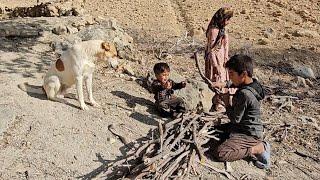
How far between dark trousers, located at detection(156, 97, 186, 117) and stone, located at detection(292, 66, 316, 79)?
2659 mm

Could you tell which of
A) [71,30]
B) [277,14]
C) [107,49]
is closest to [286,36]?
[277,14]

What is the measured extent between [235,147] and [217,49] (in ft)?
4.71

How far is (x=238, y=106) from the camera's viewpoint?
188 inches

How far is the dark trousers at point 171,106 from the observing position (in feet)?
18.5

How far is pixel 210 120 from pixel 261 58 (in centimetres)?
313

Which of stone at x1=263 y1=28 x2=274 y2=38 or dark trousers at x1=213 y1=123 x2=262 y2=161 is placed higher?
stone at x1=263 y1=28 x2=274 y2=38

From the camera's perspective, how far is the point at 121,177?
177 inches

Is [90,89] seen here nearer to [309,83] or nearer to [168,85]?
[168,85]

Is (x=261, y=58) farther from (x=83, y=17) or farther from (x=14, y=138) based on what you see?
(x=14, y=138)

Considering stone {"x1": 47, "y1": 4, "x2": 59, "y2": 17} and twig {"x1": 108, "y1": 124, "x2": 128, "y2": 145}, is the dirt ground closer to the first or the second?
twig {"x1": 108, "y1": 124, "x2": 128, "y2": 145}

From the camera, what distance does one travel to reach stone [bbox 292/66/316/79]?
7570mm

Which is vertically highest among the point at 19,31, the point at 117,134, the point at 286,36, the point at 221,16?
the point at 221,16

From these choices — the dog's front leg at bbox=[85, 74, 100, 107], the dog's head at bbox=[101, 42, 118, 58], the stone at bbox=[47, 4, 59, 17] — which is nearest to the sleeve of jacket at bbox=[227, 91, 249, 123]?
the dog's head at bbox=[101, 42, 118, 58]

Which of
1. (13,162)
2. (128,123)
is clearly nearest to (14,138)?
(13,162)
